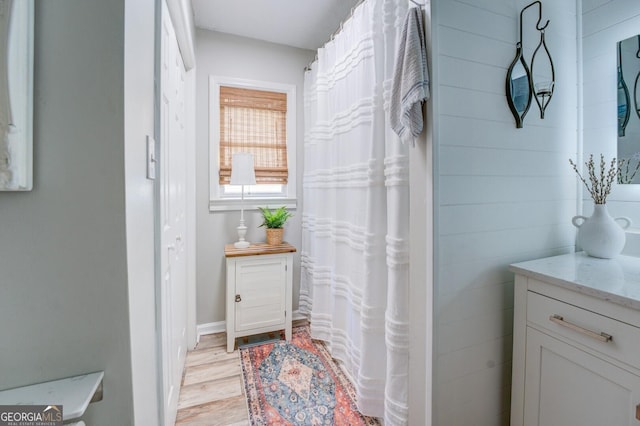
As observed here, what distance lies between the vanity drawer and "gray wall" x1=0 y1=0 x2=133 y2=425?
140 centimetres

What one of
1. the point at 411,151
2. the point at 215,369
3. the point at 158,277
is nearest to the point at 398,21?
the point at 411,151

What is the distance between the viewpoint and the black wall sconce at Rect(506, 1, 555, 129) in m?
1.20

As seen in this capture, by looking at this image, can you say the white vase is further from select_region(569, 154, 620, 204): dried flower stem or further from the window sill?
the window sill

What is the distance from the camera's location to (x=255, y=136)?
2.39 m

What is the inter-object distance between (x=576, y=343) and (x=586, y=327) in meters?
0.08

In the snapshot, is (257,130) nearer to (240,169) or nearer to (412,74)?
(240,169)

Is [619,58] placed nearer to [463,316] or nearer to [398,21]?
[398,21]

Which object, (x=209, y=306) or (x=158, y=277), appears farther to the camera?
(x=209, y=306)

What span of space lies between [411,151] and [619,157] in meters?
1.06

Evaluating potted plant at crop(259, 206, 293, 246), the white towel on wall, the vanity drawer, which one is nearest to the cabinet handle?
the vanity drawer

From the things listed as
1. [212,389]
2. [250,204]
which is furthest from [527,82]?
[212,389]

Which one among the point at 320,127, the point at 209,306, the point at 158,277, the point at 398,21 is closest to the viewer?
the point at 158,277

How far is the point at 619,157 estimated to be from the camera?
49.8 inches

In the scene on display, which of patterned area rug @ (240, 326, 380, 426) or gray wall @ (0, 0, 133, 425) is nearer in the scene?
gray wall @ (0, 0, 133, 425)
